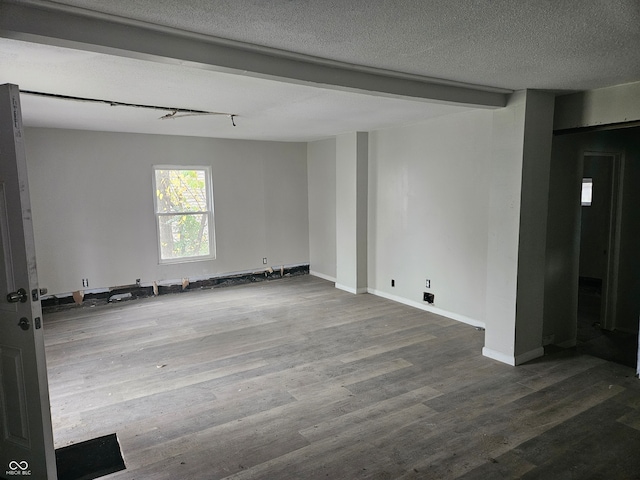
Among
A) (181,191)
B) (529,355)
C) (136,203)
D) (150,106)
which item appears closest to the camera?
(529,355)

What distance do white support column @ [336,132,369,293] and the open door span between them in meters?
4.63

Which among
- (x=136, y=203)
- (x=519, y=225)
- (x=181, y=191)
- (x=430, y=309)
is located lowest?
(x=430, y=309)

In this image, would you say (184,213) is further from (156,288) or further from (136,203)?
(156,288)

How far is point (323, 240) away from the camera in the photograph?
7.43 meters

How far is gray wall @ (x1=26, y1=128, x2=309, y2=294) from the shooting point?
222 inches

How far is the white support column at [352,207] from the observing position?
6.18 meters

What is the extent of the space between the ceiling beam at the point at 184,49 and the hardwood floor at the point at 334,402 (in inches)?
89.5

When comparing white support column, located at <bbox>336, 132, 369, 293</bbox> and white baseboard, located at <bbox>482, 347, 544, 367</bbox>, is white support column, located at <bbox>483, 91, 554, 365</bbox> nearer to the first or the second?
white baseboard, located at <bbox>482, 347, 544, 367</bbox>

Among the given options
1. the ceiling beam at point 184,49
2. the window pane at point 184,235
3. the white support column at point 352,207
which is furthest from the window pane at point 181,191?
the ceiling beam at point 184,49

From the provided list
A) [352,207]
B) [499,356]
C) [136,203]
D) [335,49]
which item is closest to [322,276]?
[352,207]

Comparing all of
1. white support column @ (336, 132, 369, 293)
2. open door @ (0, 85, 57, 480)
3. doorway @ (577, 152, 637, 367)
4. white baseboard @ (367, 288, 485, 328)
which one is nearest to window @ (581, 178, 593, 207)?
doorway @ (577, 152, 637, 367)

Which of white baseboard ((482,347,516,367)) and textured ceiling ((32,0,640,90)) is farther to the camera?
white baseboard ((482,347,516,367))

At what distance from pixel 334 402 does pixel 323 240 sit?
442cm

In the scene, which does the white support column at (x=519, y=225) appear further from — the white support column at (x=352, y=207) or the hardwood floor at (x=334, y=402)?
the white support column at (x=352, y=207)
